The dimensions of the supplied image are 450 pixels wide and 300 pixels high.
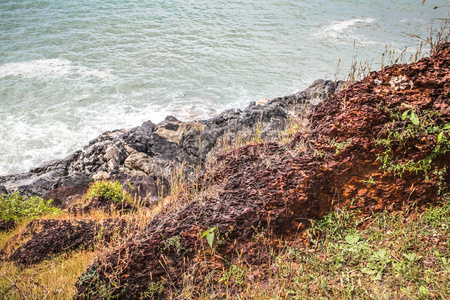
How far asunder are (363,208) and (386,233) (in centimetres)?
47

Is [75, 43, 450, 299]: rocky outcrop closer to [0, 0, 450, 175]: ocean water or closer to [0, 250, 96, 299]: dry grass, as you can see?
[0, 250, 96, 299]: dry grass

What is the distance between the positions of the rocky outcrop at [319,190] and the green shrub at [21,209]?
5.31m

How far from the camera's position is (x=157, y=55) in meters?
24.3

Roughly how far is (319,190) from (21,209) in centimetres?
861

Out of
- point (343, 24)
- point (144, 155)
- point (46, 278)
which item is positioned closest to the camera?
point (46, 278)

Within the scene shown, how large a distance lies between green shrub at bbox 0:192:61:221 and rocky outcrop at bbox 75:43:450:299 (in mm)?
5308

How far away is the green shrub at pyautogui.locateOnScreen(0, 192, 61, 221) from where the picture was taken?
855 centimetres

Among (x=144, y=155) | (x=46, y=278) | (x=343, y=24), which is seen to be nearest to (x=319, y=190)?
(x=46, y=278)

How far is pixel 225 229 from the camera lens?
4.38 m

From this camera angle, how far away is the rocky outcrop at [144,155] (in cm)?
1094

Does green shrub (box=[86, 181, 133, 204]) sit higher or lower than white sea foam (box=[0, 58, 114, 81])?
lower

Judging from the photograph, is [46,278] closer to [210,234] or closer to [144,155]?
[210,234]

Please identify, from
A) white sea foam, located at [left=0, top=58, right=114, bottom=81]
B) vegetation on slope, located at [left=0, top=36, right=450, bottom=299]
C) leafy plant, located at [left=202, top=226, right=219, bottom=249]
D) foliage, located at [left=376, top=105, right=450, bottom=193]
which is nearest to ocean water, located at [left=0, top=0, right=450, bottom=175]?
white sea foam, located at [left=0, top=58, right=114, bottom=81]

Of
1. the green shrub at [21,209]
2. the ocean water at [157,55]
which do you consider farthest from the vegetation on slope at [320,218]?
the ocean water at [157,55]
